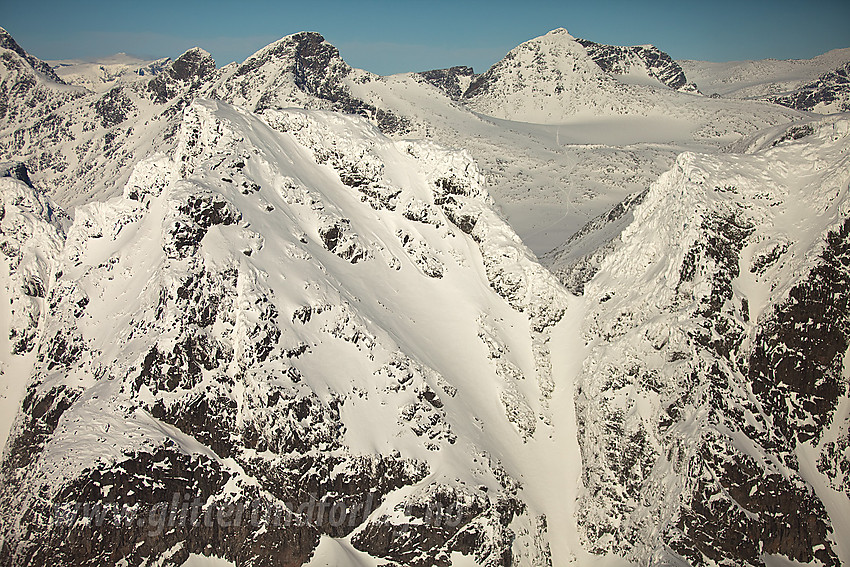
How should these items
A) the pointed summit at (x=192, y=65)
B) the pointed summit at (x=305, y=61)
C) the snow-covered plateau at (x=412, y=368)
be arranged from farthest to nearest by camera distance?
the pointed summit at (x=192, y=65) → the pointed summit at (x=305, y=61) → the snow-covered plateau at (x=412, y=368)

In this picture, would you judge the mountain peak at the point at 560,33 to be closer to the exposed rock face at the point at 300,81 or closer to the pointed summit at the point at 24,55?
the exposed rock face at the point at 300,81

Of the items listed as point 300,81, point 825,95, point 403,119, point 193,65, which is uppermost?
point 193,65

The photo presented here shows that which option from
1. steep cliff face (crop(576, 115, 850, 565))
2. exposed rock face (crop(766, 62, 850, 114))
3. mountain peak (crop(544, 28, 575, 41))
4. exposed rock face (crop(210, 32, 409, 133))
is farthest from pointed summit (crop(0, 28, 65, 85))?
exposed rock face (crop(766, 62, 850, 114))

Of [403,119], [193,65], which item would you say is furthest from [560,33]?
[193,65]

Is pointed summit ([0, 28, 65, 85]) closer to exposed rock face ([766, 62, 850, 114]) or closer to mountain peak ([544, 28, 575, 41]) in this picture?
mountain peak ([544, 28, 575, 41])

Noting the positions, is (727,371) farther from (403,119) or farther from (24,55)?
(24,55)

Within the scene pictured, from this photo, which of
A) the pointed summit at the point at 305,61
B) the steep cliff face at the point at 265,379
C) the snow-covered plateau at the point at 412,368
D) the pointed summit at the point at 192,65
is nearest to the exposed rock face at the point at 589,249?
the snow-covered plateau at the point at 412,368
